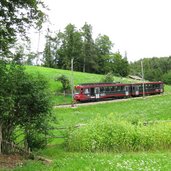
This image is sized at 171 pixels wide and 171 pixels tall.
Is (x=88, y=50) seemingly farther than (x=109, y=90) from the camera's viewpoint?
Yes

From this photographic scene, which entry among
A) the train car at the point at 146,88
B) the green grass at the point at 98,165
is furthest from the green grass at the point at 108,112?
the train car at the point at 146,88

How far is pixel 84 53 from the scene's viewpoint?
85.8m

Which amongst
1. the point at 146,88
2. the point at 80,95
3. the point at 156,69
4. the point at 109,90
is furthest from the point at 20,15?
the point at 156,69

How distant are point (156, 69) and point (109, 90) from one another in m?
75.7

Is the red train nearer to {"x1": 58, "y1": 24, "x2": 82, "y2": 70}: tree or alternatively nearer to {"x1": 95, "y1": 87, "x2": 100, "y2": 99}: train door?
{"x1": 95, "y1": 87, "x2": 100, "y2": 99}: train door

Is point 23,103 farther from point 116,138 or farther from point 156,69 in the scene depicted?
point 156,69

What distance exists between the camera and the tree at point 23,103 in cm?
1040

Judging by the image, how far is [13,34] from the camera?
41.2 feet

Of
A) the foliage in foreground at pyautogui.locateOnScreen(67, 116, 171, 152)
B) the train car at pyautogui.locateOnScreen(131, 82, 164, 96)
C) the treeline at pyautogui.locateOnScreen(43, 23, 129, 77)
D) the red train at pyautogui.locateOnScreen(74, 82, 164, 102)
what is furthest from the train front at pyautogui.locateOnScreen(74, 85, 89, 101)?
the treeline at pyautogui.locateOnScreen(43, 23, 129, 77)

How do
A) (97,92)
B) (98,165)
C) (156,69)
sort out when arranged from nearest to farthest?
(98,165), (97,92), (156,69)

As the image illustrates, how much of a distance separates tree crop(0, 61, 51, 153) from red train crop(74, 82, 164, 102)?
30.0 meters

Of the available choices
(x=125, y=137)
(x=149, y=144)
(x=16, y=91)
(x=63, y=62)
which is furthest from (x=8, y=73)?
(x=63, y=62)

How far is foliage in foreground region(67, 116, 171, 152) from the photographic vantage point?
12.5 meters

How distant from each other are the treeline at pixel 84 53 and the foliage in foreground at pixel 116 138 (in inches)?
2776
